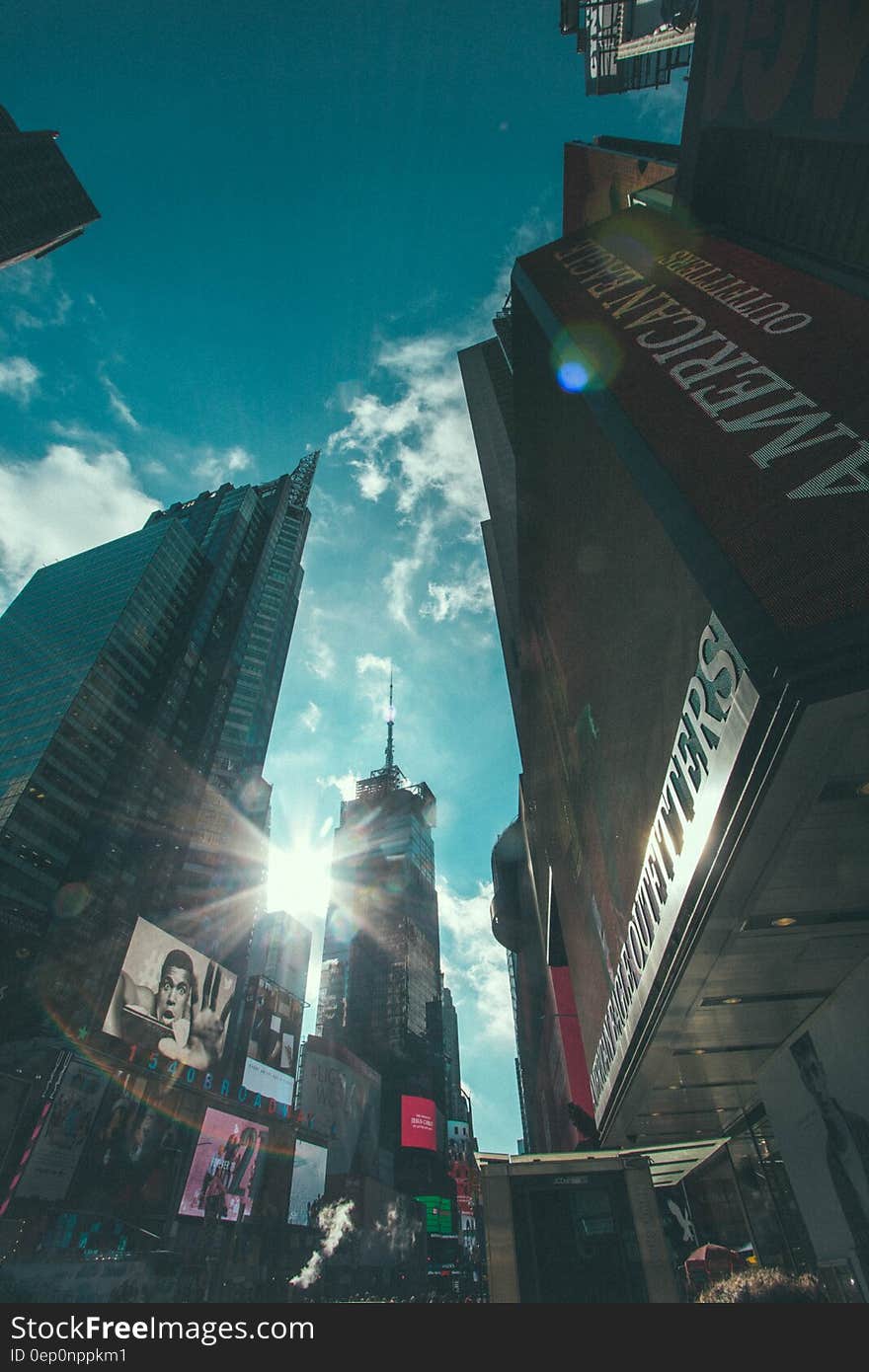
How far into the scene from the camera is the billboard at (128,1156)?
45031 mm

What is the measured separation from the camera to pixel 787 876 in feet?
25.4

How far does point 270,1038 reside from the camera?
73625 millimetres

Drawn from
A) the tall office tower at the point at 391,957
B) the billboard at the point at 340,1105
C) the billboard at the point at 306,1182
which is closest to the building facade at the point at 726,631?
the billboard at the point at 306,1182

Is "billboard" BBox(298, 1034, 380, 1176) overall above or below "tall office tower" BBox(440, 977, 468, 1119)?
below

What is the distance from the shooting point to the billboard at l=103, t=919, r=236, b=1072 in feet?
164

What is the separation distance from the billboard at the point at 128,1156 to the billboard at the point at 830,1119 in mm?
53431

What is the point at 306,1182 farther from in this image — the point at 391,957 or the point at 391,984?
the point at 391,957

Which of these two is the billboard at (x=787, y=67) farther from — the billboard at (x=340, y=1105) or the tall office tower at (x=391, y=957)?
the tall office tower at (x=391, y=957)

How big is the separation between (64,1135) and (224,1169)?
66.0 feet

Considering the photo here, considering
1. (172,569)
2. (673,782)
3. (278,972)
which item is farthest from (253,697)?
(673,782)

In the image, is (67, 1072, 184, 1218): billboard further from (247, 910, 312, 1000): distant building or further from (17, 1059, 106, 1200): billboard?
(247, 910, 312, 1000): distant building

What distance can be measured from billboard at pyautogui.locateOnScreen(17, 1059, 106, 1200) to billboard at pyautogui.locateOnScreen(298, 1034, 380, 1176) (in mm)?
41996

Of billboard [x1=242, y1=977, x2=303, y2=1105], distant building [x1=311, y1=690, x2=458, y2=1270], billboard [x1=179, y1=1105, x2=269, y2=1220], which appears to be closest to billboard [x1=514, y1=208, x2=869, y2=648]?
billboard [x1=179, y1=1105, x2=269, y2=1220]

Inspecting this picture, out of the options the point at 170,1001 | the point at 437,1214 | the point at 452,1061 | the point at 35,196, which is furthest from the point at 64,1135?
the point at 452,1061
